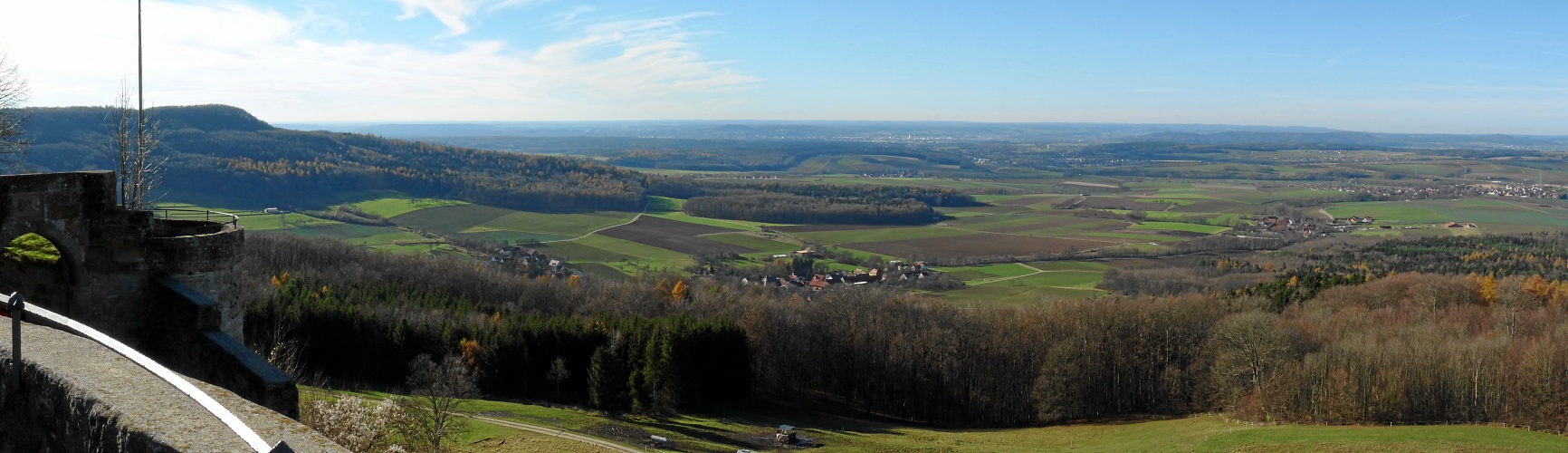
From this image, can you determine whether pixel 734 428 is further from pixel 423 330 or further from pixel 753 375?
pixel 423 330

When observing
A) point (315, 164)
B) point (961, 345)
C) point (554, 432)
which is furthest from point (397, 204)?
point (554, 432)

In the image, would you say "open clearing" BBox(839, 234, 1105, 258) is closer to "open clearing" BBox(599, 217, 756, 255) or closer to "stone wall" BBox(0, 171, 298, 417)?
"open clearing" BBox(599, 217, 756, 255)

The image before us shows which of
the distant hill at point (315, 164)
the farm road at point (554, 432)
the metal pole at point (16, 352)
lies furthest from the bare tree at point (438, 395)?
the distant hill at point (315, 164)

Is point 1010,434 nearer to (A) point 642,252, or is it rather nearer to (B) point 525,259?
(B) point 525,259

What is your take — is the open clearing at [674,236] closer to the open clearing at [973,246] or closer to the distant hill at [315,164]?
the open clearing at [973,246]

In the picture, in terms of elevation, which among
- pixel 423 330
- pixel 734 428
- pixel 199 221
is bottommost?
pixel 734 428

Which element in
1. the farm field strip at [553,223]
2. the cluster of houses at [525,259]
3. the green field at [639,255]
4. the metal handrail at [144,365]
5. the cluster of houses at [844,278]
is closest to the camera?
the metal handrail at [144,365]

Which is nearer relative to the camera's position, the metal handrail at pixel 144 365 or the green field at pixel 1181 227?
the metal handrail at pixel 144 365

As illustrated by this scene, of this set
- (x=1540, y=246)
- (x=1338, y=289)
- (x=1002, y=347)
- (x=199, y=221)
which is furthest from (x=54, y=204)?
(x=1540, y=246)
